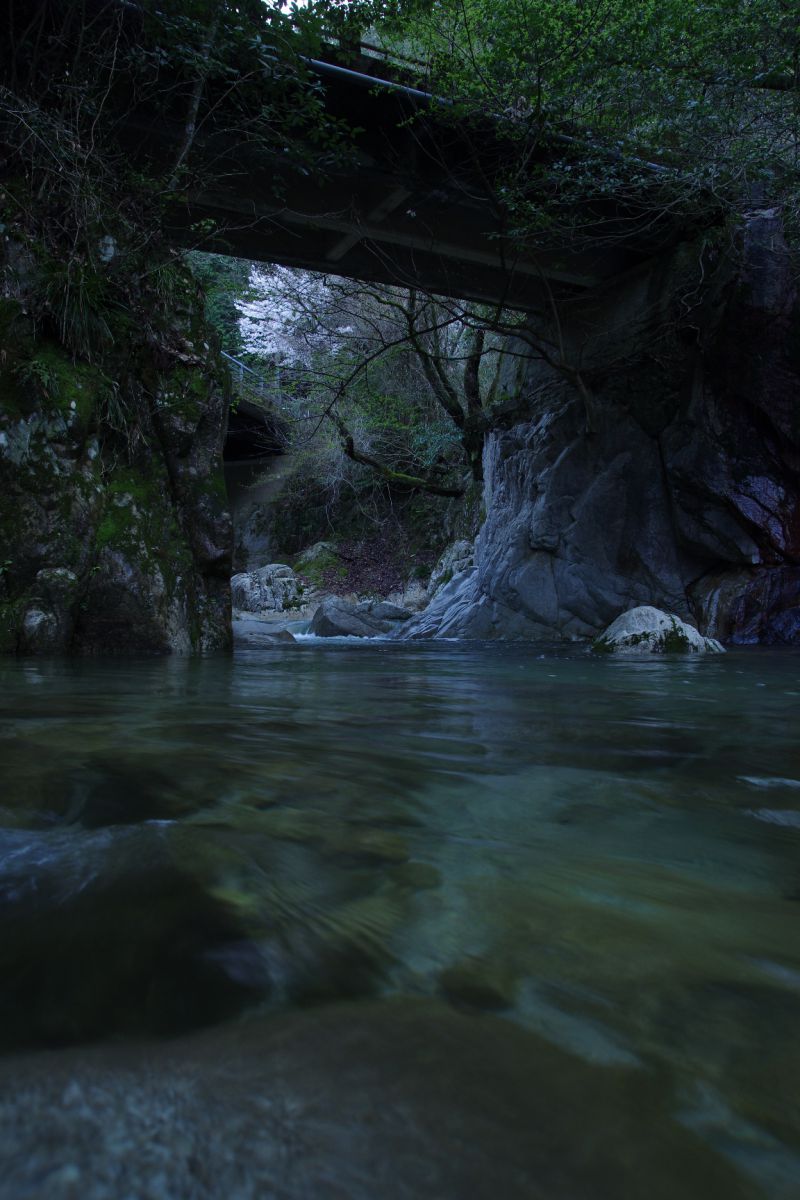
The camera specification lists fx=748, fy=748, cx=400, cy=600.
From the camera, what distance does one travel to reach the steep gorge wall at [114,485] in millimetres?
5570

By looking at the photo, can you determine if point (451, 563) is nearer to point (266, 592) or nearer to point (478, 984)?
point (266, 592)

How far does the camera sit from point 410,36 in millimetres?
8820

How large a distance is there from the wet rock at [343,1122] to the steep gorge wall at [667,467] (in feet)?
35.8

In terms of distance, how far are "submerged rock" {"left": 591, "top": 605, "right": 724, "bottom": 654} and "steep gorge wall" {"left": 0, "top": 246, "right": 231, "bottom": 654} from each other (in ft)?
13.4

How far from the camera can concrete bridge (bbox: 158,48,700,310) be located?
8180mm

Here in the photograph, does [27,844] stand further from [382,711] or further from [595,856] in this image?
[382,711]

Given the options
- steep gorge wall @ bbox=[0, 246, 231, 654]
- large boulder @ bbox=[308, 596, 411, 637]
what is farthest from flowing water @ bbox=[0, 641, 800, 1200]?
large boulder @ bbox=[308, 596, 411, 637]

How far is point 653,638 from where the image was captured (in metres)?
7.91

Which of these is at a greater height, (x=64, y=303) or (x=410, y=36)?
(x=410, y=36)

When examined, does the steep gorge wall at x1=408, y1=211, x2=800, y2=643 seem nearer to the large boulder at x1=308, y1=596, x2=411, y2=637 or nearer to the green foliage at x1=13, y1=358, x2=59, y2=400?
the large boulder at x1=308, y1=596, x2=411, y2=637

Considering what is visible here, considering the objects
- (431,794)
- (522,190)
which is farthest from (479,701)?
(522,190)

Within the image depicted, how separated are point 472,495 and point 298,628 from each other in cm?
570

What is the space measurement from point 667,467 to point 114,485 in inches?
321

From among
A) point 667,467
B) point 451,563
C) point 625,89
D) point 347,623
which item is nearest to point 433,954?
point 625,89
